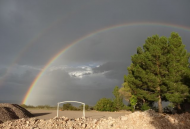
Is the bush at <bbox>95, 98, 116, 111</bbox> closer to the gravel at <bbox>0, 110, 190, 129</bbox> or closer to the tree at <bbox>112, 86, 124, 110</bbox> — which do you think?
the tree at <bbox>112, 86, 124, 110</bbox>

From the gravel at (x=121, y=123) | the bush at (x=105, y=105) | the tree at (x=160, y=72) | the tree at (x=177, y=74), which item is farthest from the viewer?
the bush at (x=105, y=105)

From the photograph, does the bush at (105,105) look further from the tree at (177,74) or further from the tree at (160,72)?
the tree at (177,74)

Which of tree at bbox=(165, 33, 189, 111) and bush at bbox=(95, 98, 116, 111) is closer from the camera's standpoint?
tree at bbox=(165, 33, 189, 111)

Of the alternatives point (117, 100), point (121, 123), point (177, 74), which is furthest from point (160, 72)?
point (121, 123)

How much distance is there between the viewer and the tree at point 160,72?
2669cm

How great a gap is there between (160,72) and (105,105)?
1237cm

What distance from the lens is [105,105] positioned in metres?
35.9

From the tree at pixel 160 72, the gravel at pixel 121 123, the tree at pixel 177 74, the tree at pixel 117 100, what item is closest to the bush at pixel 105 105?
the tree at pixel 117 100

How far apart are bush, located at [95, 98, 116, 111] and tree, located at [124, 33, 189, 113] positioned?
697 centimetres

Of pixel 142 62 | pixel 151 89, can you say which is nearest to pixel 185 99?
pixel 151 89

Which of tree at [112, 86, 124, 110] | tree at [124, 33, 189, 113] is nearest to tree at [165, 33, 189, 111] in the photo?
tree at [124, 33, 189, 113]

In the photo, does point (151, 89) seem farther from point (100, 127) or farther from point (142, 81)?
point (100, 127)

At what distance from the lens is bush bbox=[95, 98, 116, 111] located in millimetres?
35688

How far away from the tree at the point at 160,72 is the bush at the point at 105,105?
6968 millimetres
